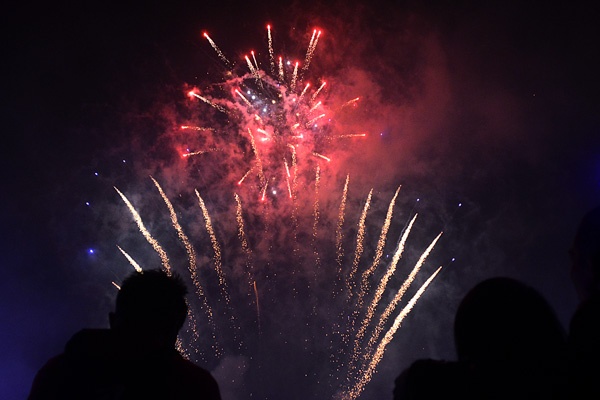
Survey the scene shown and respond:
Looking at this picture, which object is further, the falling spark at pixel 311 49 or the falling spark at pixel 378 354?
the falling spark at pixel 378 354

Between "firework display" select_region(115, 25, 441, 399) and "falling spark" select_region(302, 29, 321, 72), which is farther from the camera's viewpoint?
"firework display" select_region(115, 25, 441, 399)

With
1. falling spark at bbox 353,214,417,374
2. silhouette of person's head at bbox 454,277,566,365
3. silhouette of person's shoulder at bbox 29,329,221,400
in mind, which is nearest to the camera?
silhouette of person's head at bbox 454,277,566,365

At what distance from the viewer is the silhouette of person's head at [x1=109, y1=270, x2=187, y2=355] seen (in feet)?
6.15

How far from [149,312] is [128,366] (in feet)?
0.84

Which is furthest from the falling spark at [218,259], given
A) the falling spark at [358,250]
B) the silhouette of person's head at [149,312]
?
the silhouette of person's head at [149,312]

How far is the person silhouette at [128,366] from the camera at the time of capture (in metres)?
1.75

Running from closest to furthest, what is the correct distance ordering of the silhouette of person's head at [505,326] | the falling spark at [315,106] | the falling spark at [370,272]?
the silhouette of person's head at [505,326], the falling spark at [315,106], the falling spark at [370,272]

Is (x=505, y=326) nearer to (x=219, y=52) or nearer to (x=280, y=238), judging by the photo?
(x=219, y=52)

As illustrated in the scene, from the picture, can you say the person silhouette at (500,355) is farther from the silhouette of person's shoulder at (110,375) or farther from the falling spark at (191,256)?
the falling spark at (191,256)

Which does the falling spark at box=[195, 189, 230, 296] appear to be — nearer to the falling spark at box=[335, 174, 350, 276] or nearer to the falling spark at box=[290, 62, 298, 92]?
the falling spark at box=[335, 174, 350, 276]

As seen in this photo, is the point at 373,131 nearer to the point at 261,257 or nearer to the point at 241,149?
the point at 241,149

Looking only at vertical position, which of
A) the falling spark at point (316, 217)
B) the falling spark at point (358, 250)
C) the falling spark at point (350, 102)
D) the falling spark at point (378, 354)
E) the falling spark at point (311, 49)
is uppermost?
the falling spark at point (311, 49)

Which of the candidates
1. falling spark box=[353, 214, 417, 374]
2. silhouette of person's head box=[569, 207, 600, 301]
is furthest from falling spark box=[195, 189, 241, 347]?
silhouette of person's head box=[569, 207, 600, 301]

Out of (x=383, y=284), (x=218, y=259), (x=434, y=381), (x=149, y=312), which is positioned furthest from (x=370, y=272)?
(x=434, y=381)
